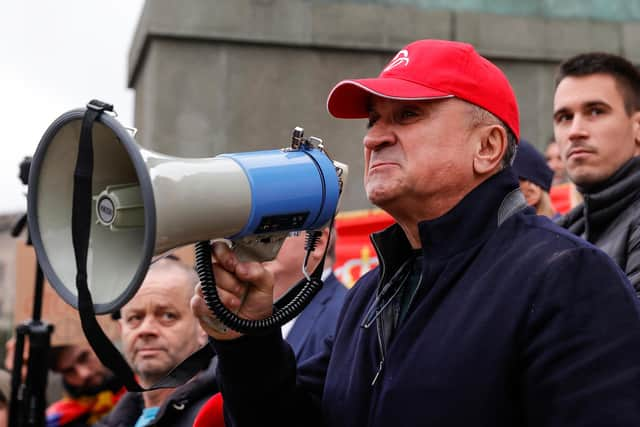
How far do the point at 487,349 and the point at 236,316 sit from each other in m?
0.61

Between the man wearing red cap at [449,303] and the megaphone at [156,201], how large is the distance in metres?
0.17

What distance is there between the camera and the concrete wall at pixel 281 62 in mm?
7488

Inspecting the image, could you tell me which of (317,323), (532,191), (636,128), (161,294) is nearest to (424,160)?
(317,323)

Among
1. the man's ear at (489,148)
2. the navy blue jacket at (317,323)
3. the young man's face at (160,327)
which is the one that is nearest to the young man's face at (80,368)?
the young man's face at (160,327)

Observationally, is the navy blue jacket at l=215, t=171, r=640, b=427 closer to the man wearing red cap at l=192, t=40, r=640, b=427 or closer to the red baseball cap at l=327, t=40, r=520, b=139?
the man wearing red cap at l=192, t=40, r=640, b=427

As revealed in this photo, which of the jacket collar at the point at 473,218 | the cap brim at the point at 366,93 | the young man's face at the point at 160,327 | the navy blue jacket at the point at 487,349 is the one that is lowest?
the young man's face at the point at 160,327

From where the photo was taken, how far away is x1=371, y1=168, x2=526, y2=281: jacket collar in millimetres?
2246

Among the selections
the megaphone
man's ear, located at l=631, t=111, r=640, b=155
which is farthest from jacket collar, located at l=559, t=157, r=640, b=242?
the megaphone

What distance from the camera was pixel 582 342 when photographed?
76.1 inches

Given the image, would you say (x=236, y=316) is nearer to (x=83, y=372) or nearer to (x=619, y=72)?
(x=619, y=72)

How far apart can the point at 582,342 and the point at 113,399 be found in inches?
156

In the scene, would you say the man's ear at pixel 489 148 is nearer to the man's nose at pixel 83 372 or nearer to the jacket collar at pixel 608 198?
the jacket collar at pixel 608 198

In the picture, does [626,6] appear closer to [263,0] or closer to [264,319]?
[263,0]

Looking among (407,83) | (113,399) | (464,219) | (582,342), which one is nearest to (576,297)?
(582,342)
